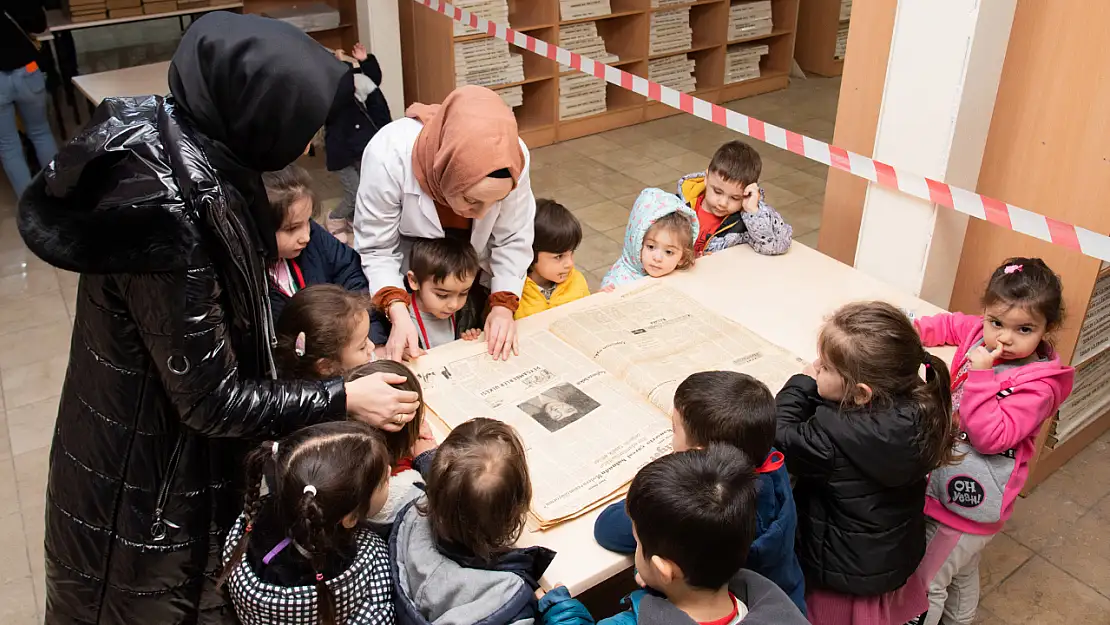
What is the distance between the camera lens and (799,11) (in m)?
7.69

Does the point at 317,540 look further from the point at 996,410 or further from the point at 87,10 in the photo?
the point at 87,10

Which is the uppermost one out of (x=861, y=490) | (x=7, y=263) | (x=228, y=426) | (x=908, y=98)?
(x=908, y=98)

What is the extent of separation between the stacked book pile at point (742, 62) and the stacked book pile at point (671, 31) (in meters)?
0.46

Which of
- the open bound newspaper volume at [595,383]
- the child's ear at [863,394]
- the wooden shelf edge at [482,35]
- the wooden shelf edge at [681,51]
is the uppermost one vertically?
the child's ear at [863,394]

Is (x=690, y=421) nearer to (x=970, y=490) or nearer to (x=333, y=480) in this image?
(x=333, y=480)

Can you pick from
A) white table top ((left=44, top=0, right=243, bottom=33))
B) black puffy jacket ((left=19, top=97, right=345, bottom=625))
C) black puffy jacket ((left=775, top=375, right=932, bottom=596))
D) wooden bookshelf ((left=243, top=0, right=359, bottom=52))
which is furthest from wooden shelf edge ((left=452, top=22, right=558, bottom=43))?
black puffy jacket ((left=19, top=97, right=345, bottom=625))

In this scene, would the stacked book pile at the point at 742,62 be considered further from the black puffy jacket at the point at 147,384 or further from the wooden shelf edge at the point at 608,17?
the black puffy jacket at the point at 147,384

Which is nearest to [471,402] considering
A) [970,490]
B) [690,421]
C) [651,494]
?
[690,421]

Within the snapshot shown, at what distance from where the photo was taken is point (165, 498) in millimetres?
1544

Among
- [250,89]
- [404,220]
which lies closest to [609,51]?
[404,220]

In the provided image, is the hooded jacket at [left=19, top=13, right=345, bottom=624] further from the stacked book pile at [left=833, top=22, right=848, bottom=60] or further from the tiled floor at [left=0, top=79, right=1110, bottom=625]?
the stacked book pile at [left=833, top=22, right=848, bottom=60]

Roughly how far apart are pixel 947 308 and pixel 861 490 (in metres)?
1.32

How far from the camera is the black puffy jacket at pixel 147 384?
52.5 inches

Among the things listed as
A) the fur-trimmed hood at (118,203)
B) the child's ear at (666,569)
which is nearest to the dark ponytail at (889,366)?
the child's ear at (666,569)
